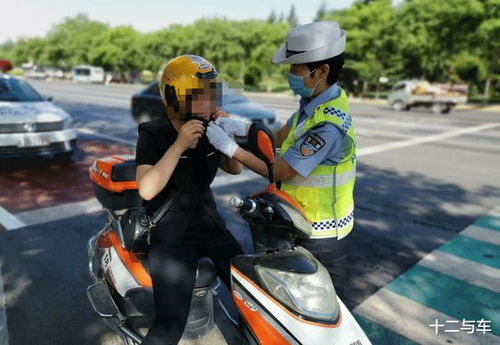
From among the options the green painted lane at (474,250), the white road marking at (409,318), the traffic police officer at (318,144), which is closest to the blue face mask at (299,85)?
the traffic police officer at (318,144)

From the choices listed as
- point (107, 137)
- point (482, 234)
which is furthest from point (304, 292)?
point (107, 137)

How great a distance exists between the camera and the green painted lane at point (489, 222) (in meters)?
5.40

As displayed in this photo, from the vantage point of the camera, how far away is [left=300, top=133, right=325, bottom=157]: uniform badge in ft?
6.53

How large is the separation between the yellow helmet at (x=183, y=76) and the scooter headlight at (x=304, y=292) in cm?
90

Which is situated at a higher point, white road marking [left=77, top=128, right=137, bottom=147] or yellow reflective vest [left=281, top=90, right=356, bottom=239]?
yellow reflective vest [left=281, top=90, right=356, bottom=239]

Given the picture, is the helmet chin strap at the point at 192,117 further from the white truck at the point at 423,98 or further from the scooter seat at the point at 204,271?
the white truck at the point at 423,98

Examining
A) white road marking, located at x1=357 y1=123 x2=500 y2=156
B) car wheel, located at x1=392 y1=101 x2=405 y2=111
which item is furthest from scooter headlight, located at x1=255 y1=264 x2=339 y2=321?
car wheel, located at x1=392 y1=101 x2=405 y2=111

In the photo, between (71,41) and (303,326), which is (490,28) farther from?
(71,41)

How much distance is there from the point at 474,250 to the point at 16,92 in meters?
7.99

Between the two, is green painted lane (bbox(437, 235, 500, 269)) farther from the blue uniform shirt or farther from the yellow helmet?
the yellow helmet

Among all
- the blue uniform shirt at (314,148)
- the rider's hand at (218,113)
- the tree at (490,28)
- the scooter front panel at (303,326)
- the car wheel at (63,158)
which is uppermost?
the tree at (490,28)

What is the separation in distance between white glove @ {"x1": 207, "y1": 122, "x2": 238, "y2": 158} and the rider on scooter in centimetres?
6

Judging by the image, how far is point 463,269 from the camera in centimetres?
422

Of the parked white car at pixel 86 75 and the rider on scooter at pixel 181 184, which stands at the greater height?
the parked white car at pixel 86 75
